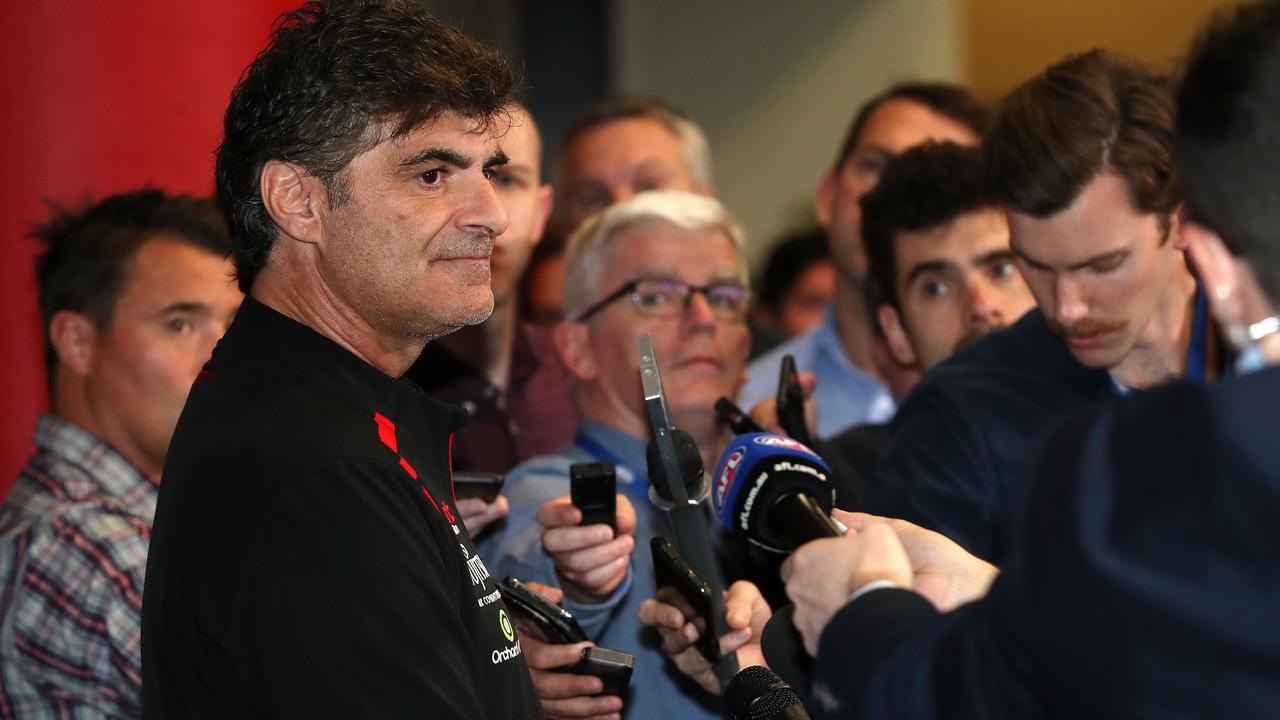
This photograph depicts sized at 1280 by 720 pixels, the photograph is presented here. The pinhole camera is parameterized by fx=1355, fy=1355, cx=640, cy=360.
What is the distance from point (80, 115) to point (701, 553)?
2.10 m

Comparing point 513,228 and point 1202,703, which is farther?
point 513,228

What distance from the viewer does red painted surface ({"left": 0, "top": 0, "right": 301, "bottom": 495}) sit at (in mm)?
3406

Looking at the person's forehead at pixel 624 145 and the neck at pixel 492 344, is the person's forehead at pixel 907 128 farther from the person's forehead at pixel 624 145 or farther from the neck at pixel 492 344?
the neck at pixel 492 344

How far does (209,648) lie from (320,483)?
243mm

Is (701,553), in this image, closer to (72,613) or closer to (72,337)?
(72,613)

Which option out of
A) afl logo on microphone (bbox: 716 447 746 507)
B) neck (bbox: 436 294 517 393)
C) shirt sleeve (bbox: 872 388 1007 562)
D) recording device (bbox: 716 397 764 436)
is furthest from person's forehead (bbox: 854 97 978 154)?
afl logo on microphone (bbox: 716 447 746 507)

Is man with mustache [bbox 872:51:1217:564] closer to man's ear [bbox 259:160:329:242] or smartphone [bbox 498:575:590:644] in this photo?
smartphone [bbox 498:575:590:644]

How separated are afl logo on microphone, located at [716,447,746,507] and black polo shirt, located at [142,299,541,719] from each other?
370 millimetres

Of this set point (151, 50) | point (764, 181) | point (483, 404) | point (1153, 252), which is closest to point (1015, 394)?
point (1153, 252)

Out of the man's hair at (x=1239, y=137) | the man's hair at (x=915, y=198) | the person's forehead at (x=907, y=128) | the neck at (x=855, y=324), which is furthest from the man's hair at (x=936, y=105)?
the man's hair at (x=1239, y=137)

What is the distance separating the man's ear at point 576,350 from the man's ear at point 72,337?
1.08 meters

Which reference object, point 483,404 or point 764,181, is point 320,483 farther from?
point 764,181

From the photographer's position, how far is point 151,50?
347 cm

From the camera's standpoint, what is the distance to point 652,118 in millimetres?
4352
